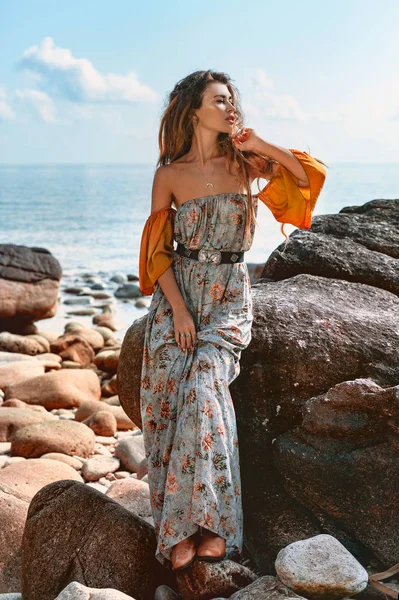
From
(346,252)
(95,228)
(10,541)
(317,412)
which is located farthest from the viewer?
(95,228)

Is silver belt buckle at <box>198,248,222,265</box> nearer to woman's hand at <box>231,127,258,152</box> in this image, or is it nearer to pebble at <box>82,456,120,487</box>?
woman's hand at <box>231,127,258,152</box>

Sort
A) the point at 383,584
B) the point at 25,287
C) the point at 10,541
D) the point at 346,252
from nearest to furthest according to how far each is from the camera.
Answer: the point at 383,584 → the point at 10,541 → the point at 346,252 → the point at 25,287

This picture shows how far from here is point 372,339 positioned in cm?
402

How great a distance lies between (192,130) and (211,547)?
202 cm

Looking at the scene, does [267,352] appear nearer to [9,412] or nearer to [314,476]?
[314,476]

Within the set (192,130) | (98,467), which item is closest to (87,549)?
(192,130)

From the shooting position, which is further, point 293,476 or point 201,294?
point 201,294

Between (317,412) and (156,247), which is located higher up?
(156,247)

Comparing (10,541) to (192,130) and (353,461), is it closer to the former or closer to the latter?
(353,461)

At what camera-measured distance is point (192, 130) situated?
4.13 meters

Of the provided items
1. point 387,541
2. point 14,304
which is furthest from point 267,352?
point 14,304

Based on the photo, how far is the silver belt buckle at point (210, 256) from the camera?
399 cm

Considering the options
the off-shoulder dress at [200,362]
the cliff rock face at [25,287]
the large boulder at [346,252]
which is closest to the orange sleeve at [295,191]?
the off-shoulder dress at [200,362]

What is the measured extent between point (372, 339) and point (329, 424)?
22.6 inches
